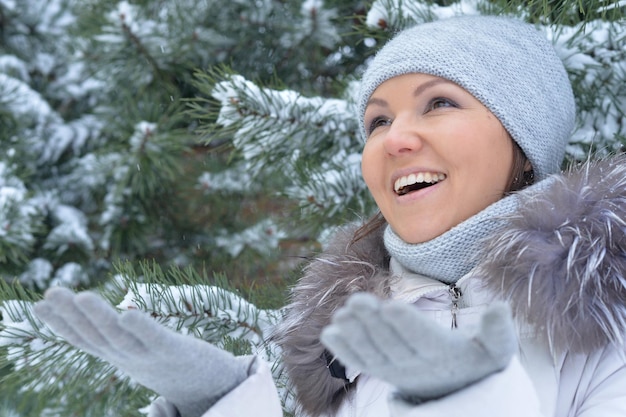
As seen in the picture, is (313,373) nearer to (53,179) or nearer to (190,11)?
(190,11)

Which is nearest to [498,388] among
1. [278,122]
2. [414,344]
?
[414,344]

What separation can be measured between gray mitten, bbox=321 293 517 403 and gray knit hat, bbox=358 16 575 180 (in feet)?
1.51

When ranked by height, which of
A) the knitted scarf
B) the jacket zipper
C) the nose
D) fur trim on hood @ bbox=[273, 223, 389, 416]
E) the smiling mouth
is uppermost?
the nose

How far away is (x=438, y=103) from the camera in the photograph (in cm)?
100

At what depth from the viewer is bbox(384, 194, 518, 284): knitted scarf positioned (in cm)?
93

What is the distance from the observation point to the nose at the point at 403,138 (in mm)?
963

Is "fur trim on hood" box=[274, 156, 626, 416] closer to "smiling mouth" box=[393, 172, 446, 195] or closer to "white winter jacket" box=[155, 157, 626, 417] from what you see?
"white winter jacket" box=[155, 157, 626, 417]

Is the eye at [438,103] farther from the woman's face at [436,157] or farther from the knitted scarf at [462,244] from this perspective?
the knitted scarf at [462,244]

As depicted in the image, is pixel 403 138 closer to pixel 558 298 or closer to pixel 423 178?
pixel 423 178

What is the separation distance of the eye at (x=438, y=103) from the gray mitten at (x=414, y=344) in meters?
0.45

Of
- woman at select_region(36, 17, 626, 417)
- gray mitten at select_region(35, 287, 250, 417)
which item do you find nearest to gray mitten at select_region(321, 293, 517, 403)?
woman at select_region(36, 17, 626, 417)

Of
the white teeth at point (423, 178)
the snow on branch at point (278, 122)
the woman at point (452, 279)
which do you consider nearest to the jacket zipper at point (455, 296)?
the woman at point (452, 279)

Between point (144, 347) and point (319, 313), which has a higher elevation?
point (144, 347)

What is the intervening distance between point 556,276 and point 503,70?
12.8 inches
